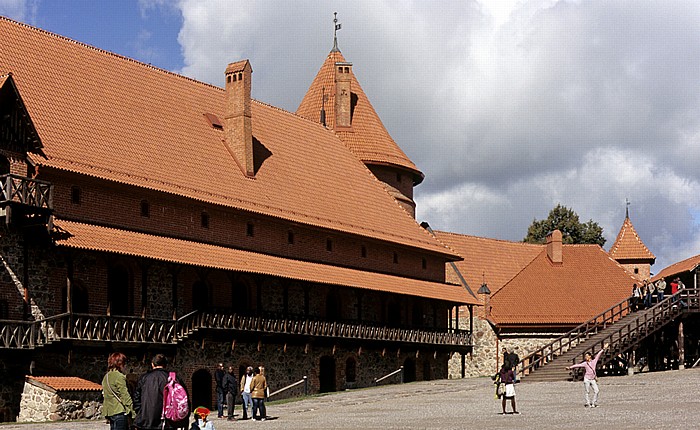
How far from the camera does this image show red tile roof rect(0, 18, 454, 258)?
33938 millimetres

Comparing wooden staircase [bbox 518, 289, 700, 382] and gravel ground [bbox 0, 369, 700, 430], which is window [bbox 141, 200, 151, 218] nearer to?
gravel ground [bbox 0, 369, 700, 430]

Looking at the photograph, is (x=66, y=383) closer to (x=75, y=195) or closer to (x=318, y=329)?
(x=75, y=195)

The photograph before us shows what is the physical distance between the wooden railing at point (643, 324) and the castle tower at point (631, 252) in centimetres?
2988

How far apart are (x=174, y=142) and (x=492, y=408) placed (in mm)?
15701

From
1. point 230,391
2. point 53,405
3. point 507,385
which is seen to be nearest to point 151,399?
point 507,385

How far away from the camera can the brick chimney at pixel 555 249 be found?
5391cm

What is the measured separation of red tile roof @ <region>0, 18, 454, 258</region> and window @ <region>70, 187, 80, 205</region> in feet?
2.04

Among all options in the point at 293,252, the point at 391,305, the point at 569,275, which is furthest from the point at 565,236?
the point at 293,252

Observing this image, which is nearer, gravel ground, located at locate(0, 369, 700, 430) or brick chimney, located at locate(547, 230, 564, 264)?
gravel ground, located at locate(0, 369, 700, 430)

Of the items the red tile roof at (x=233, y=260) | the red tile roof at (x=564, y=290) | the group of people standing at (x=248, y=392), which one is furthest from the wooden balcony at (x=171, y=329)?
the red tile roof at (x=564, y=290)

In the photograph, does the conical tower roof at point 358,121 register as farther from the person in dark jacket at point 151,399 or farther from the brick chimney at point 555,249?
the person in dark jacket at point 151,399

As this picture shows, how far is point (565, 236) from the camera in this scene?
7669cm

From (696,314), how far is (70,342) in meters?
23.5

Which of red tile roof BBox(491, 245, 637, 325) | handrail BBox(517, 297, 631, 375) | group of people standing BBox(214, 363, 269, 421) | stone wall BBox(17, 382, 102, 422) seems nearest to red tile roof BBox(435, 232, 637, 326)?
red tile roof BBox(491, 245, 637, 325)
